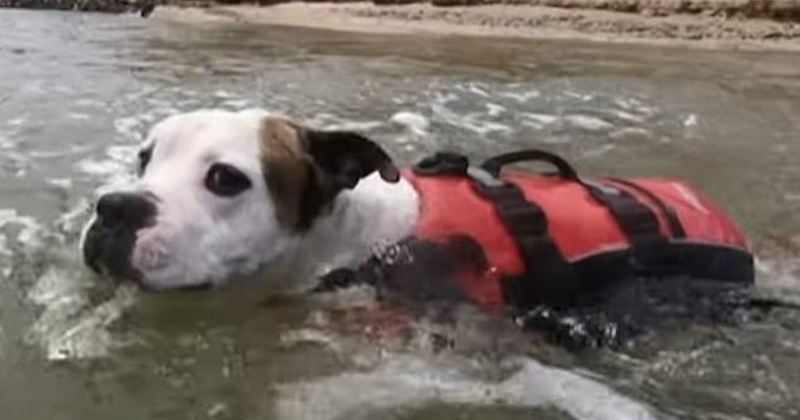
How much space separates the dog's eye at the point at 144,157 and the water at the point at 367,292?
0.38 m

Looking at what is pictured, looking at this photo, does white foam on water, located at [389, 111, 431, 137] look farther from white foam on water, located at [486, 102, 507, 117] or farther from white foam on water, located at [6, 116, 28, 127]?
white foam on water, located at [6, 116, 28, 127]

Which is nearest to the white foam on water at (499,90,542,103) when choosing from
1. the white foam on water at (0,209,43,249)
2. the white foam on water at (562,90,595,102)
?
the white foam on water at (562,90,595,102)

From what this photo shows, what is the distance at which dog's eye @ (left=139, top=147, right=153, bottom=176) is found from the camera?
461 centimetres

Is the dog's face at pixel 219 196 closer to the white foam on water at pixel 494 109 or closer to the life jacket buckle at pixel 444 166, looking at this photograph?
the life jacket buckle at pixel 444 166

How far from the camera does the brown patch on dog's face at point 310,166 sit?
4598 millimetres

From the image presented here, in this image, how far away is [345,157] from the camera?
4.71 meters

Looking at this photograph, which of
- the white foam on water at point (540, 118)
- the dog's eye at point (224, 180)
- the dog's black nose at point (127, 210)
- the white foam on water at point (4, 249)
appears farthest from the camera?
the white foam on water at point (540, 118)

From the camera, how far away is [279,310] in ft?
15.6

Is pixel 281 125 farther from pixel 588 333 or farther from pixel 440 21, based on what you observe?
pixel 440 21

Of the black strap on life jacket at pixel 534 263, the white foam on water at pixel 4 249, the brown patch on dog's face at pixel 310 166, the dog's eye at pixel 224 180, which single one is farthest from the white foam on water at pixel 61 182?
the black strap on life jacket at pixel 534 263

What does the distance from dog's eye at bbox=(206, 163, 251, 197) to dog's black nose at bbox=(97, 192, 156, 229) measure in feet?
0.72

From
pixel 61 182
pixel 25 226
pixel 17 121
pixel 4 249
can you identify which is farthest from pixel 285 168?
pixel 17 121

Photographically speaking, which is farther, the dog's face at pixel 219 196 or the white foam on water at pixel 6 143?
the white foam on water at pixel 6 143

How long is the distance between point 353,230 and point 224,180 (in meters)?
0.54
